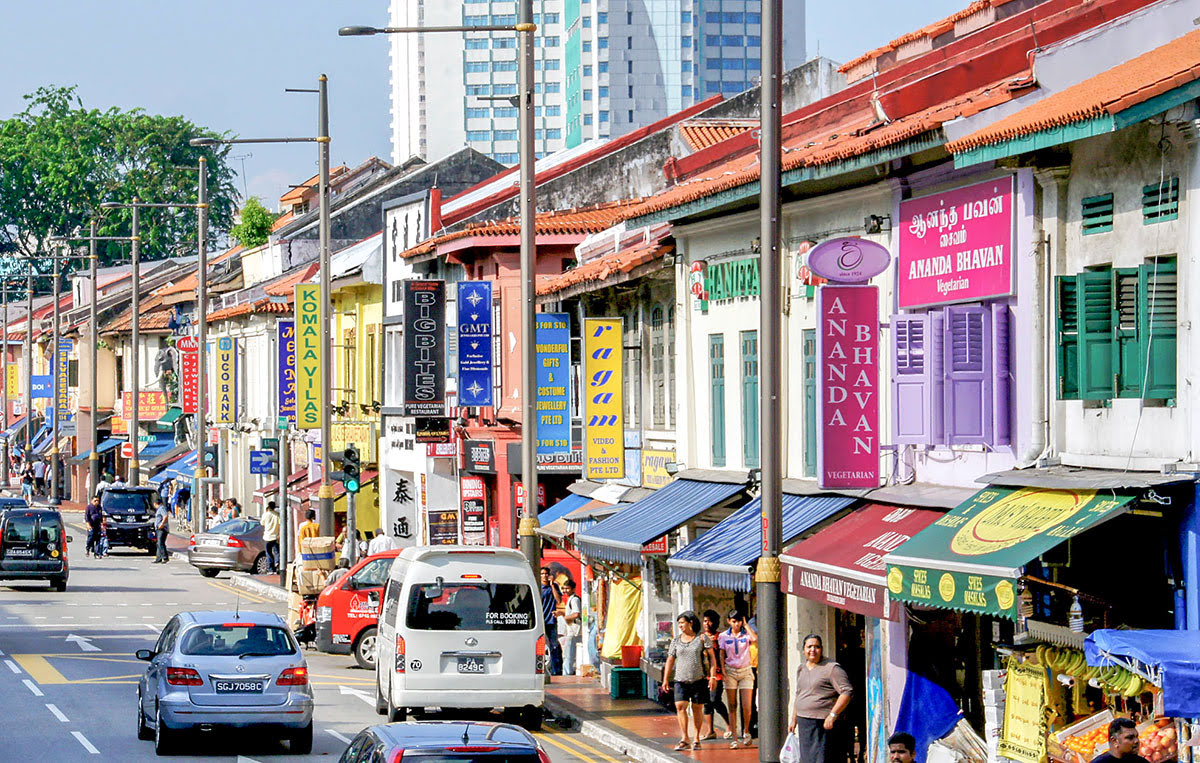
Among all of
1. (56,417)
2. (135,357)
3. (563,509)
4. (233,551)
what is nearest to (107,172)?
(56,417)

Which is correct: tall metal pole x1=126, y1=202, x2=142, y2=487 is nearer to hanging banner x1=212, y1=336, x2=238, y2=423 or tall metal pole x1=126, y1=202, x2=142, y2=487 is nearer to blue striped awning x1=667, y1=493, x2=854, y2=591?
hanging banner x1=212, y1=336, x2=238, y2=423

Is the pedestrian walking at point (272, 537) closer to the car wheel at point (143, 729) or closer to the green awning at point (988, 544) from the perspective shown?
the car wheel at point (143, 729)

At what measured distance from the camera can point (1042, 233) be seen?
16.9 metres

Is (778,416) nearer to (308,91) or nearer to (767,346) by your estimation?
(767,346)

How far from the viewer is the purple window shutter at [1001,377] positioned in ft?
57.3

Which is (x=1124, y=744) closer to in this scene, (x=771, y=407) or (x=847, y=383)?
(x=771, y=407)

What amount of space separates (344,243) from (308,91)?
23.9 metres

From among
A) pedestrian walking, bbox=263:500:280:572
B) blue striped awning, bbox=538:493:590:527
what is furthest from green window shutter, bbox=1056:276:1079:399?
pedestrian walking, bbox=263:500:280:572

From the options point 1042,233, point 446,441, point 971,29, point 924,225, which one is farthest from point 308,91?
point 1042,233

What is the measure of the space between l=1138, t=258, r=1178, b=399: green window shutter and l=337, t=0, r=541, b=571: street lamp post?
12.0 m

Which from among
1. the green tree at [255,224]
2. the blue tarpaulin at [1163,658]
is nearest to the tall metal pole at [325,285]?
the blue tarpaulin at [1163,658]

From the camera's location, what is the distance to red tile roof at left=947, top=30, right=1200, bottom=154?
45.6 feet

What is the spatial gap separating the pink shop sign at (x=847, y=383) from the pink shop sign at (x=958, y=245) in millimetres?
734

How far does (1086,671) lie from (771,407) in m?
3.83
